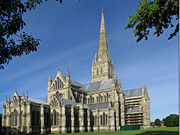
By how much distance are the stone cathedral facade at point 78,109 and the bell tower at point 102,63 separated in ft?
1.44

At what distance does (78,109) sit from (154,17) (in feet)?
138

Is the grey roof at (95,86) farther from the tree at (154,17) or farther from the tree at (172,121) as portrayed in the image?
the tree at (172,121)

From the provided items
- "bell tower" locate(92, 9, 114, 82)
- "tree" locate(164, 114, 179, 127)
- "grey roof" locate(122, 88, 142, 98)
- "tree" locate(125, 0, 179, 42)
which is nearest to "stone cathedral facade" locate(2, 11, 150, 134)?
"grey roof" locate(122, 88, 142, 98)

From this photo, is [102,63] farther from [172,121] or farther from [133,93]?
[172,121]

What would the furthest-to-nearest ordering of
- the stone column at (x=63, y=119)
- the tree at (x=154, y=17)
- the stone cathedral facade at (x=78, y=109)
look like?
the stone column at (x=63, y=119)
the stone cathedral facade at (x=78, y=109)
the tree at (x=154, y=17)

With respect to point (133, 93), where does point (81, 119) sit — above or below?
below

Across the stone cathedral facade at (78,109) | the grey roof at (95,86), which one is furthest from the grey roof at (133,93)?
the grey roof at (95,86)

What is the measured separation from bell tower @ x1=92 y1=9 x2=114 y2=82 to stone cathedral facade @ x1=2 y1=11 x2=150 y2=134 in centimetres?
44

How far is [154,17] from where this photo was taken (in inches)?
572

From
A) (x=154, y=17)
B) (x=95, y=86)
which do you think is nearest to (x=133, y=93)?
(x=95, y=86)

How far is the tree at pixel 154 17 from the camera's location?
13266 mm

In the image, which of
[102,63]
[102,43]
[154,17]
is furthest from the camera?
[102,43]

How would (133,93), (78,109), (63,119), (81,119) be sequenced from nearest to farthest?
(63,119), (81,119), (78,109), (133,93)

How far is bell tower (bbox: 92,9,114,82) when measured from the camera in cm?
8056
